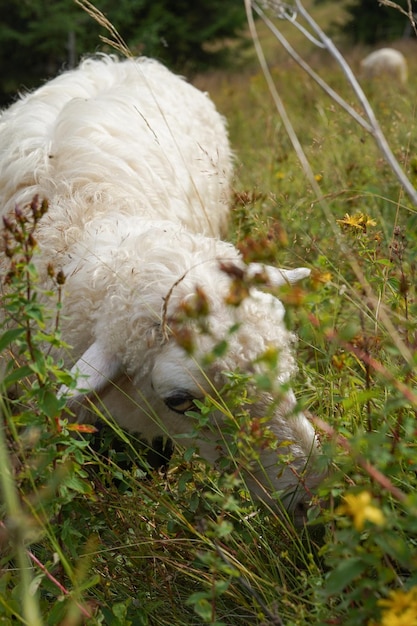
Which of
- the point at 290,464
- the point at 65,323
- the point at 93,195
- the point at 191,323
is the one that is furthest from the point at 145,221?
the point at 290,464

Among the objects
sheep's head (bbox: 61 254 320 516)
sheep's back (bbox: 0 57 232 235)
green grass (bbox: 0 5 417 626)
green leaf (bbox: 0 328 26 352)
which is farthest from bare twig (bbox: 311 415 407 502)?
sheep's back (bbox: 0 57 232 235)

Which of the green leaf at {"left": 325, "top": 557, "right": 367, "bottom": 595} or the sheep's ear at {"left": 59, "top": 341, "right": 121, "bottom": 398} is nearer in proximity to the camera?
the green leaf at {"left": 325, "top": 557, "right": 367, "bottom": 595}

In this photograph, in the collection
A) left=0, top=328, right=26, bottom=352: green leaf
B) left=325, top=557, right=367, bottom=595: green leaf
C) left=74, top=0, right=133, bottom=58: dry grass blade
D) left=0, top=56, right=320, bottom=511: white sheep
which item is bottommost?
left=0, top=56, right=320, bottom=511: white sheep

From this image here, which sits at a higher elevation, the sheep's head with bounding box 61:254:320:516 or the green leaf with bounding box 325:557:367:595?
the green leaf with bounding box 325:557:367:595

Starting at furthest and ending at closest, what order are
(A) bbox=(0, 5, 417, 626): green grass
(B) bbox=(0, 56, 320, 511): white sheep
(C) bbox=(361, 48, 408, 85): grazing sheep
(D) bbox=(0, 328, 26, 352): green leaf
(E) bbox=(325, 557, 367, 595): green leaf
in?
(C) bbox=(361, 48, 408, 85): grazing sheep
(B) bbox=(0, 56, 320, 511): white sheep
(D) bbox=(0, 328, 26, 352): green leaf
(A) bbox=(0, 5, 417, 626): green grass
(E) bbox=(325, 557, 367, 595): green leaf

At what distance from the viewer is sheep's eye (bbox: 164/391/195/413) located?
2504 mm

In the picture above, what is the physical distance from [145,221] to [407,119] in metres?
3.01

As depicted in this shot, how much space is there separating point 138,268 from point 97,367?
16.0 inches

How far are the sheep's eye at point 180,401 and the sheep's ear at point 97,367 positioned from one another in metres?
0.24

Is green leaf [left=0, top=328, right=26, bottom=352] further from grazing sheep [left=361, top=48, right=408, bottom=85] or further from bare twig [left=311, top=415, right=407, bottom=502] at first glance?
grazing sheep [left=361, top=48, right=408, bottom=85]

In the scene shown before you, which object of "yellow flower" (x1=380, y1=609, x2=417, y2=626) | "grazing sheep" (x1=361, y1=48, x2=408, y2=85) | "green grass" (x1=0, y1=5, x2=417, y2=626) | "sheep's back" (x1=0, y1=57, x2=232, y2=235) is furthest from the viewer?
"grazing sheep" (x1=361, y1=48, x2=408, y2=85)

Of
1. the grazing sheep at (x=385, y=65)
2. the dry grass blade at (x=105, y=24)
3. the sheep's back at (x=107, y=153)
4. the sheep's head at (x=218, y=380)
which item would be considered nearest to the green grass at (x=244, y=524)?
the sheep's head at (x=218, y=380)

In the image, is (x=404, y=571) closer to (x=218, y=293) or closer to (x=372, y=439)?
(x=372, y=439)

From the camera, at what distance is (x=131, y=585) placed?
7.45 feet
